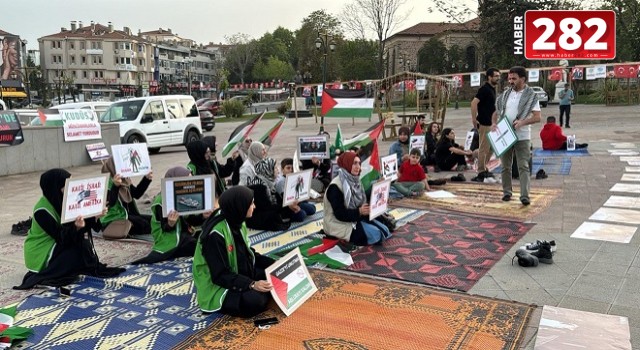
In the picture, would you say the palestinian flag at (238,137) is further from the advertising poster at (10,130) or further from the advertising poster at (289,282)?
the advertising poster at (10,130)

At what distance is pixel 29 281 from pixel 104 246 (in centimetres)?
156

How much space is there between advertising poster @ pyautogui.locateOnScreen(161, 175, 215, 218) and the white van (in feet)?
36.2

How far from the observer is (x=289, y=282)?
4148 mm

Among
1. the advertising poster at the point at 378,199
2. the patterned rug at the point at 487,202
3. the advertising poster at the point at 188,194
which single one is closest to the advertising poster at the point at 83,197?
the advertising poster at the point at 188,194

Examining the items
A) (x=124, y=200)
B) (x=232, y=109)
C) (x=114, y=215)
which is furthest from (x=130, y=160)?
(x=232, y=109)

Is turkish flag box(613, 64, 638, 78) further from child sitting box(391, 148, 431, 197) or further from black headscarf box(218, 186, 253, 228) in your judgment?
black headscarf box(218, 186, 253, 228)

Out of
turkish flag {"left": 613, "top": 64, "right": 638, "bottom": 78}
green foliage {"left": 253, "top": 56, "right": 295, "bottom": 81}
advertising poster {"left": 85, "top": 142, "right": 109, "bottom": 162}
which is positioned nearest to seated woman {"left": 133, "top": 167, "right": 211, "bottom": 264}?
advertising poster {"left": 85, "top": 142, "right": 109, "bottom": 162}

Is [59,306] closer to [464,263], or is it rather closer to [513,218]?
[464,263]

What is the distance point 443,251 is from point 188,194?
2652mm

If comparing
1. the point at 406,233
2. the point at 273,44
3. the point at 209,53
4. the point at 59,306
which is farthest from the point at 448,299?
the point at 209,53

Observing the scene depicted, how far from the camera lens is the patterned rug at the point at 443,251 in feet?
16.8

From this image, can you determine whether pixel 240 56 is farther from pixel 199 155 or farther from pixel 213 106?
pixel 199 155

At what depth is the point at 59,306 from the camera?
4441 mm

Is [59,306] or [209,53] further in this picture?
[209,53]
